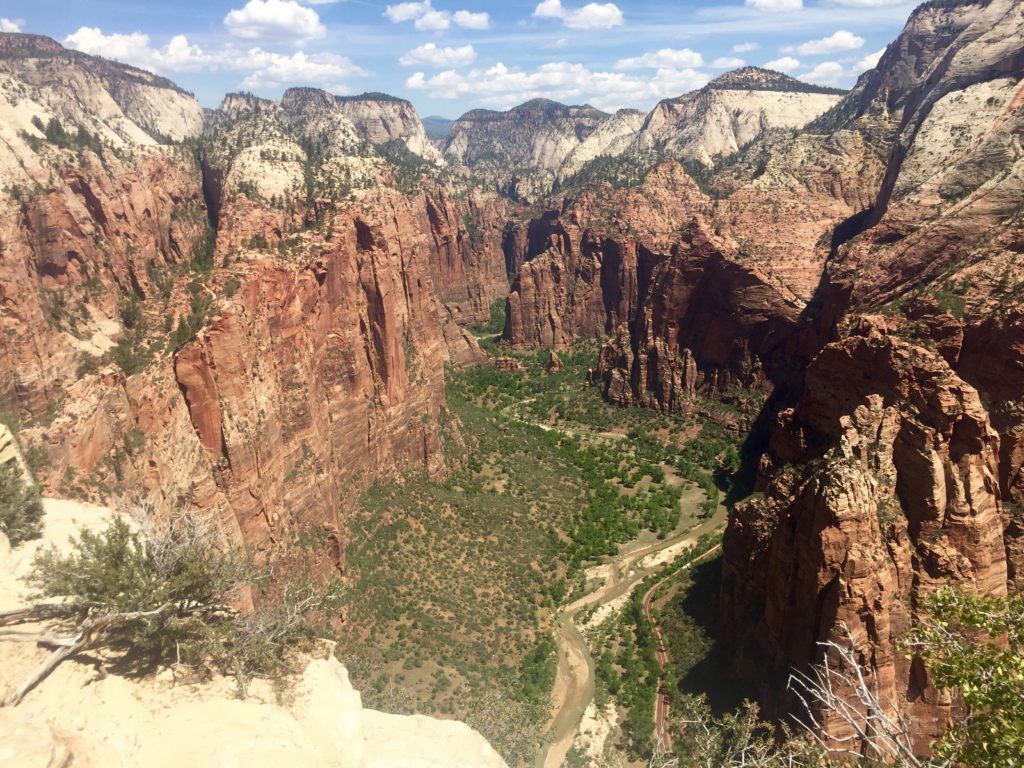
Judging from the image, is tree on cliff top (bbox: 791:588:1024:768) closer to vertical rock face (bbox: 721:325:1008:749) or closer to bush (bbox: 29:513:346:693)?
bush (bbox: 29:513:346:693)

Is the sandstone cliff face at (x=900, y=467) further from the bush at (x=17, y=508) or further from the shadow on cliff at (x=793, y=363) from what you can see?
the bush at (x=17, y=508)

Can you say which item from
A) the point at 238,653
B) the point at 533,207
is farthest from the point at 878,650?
the point at 533,207

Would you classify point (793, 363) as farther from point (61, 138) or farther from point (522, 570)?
point (61, 138)

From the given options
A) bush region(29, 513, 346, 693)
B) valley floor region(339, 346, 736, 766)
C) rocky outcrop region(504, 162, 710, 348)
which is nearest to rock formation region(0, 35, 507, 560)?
valley floor region(339, 346, 736, 766)

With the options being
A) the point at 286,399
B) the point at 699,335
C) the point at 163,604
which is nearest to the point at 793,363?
the point at 699,335

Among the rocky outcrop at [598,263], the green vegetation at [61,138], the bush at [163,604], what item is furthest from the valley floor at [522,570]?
the rocky outcrop at [598,263]
